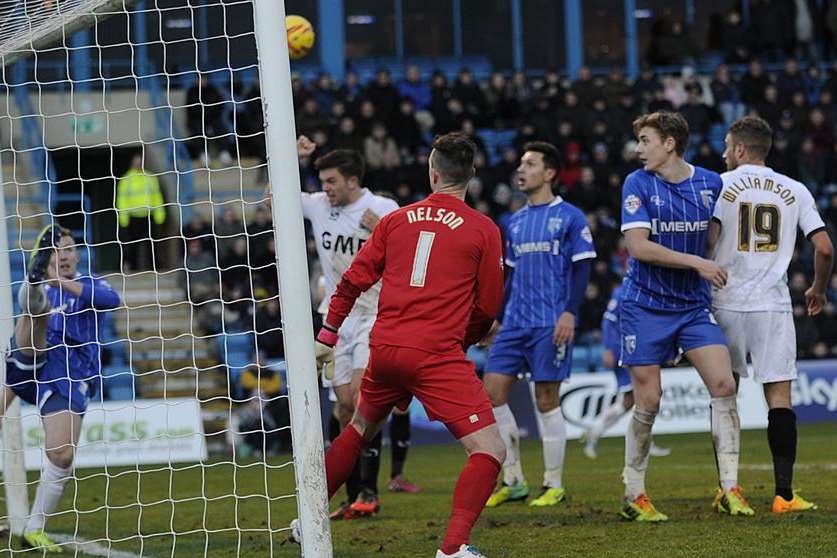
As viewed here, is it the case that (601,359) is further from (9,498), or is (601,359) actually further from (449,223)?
(449,223)

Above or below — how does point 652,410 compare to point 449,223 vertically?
below

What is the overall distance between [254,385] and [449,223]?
1106cm

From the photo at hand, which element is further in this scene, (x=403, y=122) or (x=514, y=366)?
(x=403, y=122)

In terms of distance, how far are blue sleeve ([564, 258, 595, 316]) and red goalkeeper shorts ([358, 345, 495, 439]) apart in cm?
308

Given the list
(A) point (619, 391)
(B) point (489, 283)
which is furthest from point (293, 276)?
(A) point (619, 391)

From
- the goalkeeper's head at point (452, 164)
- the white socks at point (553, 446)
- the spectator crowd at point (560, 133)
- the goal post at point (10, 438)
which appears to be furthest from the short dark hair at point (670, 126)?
the spectator crowd at point (560, 133)

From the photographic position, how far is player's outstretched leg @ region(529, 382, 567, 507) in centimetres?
942

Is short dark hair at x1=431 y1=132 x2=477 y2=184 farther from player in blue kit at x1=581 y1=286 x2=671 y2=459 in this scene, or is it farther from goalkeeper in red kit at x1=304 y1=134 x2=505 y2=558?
player in blue kit at x1=581 y1=286 x2=671 y2=459

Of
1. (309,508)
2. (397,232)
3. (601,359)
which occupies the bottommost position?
(601,359)

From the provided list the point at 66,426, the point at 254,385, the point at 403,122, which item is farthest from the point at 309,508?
the point at 403,122

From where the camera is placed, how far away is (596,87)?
23078 millimetres

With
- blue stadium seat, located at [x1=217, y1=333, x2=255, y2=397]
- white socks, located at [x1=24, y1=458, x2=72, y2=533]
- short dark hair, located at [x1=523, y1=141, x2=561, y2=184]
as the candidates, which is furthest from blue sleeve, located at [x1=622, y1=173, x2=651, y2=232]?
blue stadium seat, located at [x1=217, y1=333, x2=255, y2=397]

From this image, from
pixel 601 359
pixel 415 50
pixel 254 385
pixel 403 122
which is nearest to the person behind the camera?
pixel 254 385

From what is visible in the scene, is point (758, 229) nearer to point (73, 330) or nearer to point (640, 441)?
point (640, 441)
